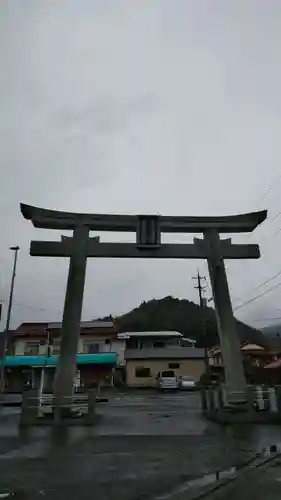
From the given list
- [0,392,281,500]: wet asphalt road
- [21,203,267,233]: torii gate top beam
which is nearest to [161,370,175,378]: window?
[21,203,267,233]: torii gate top beam

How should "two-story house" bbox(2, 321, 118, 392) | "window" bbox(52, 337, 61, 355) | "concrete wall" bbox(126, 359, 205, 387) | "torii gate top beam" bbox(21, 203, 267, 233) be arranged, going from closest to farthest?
"torii gate top beam" bbox(21, 203, 267, 233), "two-story house" bbox(2, 321, 118, 392), "window" bbox(52, 337, 61, 355), "concrete wall" bbox(126, 359, 205, 387)

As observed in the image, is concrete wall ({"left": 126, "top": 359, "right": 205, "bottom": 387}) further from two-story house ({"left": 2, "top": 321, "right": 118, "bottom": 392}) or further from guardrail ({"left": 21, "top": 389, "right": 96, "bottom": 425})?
guardrail ({"left": 21, "top": 389, "right": 96, "bottom": 425})

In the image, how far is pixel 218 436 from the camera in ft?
44.0

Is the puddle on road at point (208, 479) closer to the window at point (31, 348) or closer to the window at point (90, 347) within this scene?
the window at point (90, 347)

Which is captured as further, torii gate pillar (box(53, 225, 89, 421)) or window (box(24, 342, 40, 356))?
window (box(24, 342, 40, 356))

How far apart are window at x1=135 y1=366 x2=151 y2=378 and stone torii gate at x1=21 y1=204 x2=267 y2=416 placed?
3011cm

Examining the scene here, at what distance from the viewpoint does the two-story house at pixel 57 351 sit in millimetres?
46125

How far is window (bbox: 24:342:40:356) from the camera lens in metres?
49.6

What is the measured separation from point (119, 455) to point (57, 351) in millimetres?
37341

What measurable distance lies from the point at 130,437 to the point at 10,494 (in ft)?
23.3

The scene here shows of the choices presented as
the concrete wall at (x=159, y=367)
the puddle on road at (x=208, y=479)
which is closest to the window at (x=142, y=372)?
the concrete wall at (x=159, y=367)

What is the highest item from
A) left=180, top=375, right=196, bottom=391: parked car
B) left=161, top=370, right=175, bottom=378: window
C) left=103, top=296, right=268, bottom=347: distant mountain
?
left=103, top=296, right=268, bottom=347: distant mountain

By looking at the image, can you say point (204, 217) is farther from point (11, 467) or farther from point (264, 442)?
point (11, 467)

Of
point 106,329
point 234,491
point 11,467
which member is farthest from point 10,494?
point 106,329
